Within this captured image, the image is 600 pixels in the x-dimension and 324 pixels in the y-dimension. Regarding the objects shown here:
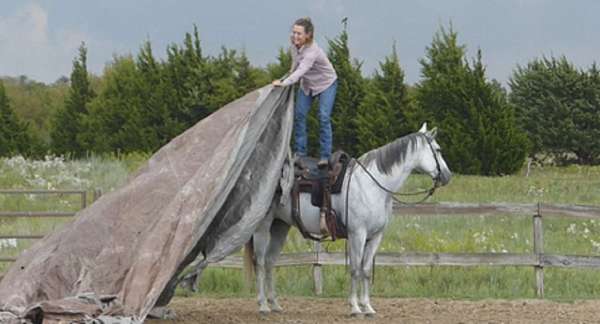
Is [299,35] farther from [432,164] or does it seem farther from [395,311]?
[395,311]

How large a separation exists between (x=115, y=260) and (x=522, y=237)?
8887 mm

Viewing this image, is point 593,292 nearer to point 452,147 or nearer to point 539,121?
point 452,147

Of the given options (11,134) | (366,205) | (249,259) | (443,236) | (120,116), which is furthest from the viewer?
(11,134)

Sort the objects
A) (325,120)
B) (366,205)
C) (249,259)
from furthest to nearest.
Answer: (249,259), (325,120), (366,205)

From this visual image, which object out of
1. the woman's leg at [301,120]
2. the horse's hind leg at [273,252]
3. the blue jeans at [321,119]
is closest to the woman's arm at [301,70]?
the blue jeans at [321,119]

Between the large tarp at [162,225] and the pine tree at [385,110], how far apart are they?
49.2ft

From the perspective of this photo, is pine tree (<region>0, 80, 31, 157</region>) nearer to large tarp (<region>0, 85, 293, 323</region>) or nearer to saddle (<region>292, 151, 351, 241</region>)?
saddle (<region>292, 151, 351, 241</region>)

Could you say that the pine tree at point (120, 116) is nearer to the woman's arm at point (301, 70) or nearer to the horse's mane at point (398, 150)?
the horse's mane at point (398, 150)

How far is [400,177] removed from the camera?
1046 centimetres

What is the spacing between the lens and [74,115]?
104 feet

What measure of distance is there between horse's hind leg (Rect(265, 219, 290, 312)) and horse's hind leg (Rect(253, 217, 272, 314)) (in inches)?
5.1

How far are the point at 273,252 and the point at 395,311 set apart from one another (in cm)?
146

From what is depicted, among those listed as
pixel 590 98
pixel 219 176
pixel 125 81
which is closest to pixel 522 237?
pixel 219 176

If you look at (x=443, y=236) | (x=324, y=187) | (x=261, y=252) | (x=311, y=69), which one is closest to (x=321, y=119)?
(x=311, y=69)
